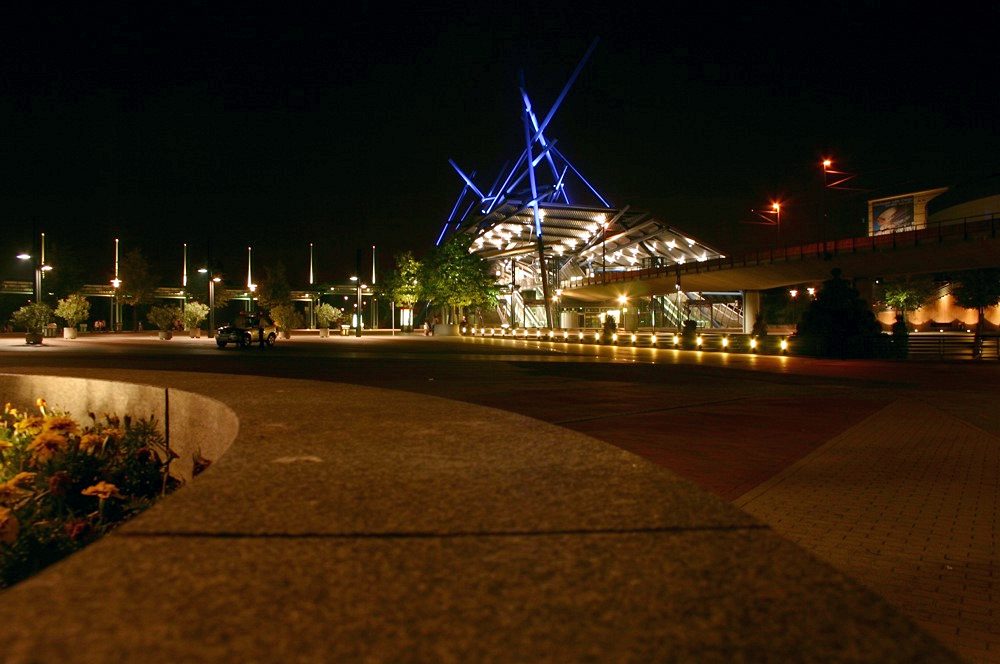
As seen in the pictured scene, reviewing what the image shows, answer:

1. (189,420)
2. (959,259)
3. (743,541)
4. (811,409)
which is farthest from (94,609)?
(959,259)

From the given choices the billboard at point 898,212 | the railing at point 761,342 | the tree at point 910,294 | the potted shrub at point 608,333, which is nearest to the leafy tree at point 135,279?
the railing at point 761,342

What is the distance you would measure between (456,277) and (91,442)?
6558cm

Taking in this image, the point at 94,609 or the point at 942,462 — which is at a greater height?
the point at 94,609

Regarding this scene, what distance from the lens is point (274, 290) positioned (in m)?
91.1

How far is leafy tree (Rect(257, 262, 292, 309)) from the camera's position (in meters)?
91.1

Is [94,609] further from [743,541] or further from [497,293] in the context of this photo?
[497,293]

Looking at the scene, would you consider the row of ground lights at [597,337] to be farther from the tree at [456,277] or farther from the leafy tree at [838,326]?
the tree at [456,277]

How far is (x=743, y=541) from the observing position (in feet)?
8.71

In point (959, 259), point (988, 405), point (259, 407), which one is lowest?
point (988, 405)

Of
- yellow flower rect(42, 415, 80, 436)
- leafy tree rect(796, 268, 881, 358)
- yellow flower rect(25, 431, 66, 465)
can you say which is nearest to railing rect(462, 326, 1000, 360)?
leafy tree rect(796, 268, 881, 358)

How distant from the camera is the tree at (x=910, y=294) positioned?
232ft

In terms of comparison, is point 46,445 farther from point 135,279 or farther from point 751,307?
point 135,279

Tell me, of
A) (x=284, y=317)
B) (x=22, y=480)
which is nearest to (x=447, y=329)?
(x=284, y=317)

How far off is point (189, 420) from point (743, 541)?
20.0 ft
